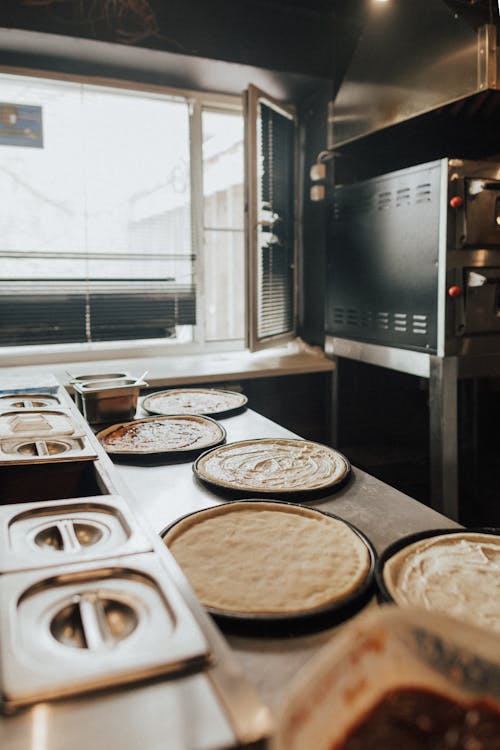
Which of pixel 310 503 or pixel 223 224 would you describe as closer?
pixel 310 503

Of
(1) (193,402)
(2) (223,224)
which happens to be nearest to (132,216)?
(2) (223,224)

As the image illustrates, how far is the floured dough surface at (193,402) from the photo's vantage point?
2328 mm

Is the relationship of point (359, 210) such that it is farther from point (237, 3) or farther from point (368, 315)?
point (237, 3)

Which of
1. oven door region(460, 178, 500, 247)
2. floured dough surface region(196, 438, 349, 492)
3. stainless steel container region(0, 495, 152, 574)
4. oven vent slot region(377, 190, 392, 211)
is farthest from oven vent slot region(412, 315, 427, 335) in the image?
stainless steel container region(0, 495, 152, 574)

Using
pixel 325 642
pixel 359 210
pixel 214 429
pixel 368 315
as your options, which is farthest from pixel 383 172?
pixel 325 642

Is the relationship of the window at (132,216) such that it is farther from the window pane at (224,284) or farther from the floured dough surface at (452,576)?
the floured dough surface at (452,576)

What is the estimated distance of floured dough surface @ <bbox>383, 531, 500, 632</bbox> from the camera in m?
0.97

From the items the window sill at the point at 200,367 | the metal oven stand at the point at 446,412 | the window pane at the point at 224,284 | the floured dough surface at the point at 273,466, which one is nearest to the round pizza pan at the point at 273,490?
the floured dough surface at the point at 273,466

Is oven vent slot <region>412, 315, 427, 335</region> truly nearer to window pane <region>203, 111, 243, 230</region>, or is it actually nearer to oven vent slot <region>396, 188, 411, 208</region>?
oven vent slot <region>396, 188, 411, 208</region>

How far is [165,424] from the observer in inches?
83.4

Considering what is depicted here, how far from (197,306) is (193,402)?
154 centimetres

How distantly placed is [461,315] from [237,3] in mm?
2301

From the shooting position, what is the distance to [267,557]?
3.76ft

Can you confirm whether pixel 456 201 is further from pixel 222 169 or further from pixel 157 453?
pixel 222 169
